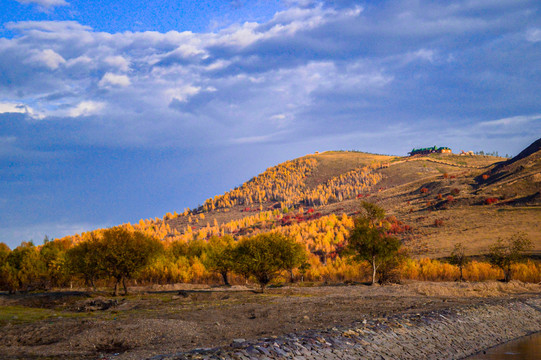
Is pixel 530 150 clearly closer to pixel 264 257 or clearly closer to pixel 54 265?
pixel 264 257

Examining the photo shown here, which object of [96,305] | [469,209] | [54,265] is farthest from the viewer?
[469,209]

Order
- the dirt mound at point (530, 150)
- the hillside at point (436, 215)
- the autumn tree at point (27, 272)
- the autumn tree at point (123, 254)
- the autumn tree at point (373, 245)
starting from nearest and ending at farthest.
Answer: the autumn tree at point (123, 254)
the autumn tree at point (373, 245)
the autumn tree at point (27, 272)
the hillside at point (436, 215)
the dirt mound at point (530, 150)

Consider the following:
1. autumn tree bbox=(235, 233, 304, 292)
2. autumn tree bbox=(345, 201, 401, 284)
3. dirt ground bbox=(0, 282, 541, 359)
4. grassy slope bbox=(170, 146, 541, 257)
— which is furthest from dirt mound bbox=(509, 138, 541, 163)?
autumn tree bbox=(235, 233, 304, 292)

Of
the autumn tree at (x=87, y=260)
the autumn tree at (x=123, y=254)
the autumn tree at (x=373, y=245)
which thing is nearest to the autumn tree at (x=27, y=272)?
the autumn tree at (x=87, y=260)

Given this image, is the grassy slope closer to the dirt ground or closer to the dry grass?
the dry grass

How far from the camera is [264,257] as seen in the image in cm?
5450

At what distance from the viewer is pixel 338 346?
19906mm

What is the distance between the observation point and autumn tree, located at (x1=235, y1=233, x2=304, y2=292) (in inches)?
2140

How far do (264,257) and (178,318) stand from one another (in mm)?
22844

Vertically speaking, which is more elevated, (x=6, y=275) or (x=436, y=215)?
(x=436, y=215)

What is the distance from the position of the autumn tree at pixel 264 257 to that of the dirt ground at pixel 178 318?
4.62 metres

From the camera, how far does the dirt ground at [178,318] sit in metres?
22.3

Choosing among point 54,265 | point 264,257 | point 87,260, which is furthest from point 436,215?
point 54,265

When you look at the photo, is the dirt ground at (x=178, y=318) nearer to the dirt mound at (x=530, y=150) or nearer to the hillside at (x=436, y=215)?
the hillside at (x=436, y=215)
